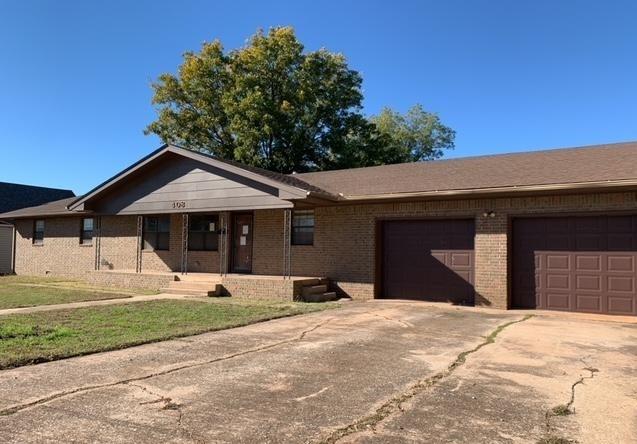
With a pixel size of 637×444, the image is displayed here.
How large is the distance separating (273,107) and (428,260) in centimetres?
1812

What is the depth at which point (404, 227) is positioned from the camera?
14336mm

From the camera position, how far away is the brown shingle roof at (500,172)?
38.0 ft

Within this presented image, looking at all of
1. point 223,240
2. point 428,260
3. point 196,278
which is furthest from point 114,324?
point 223,240

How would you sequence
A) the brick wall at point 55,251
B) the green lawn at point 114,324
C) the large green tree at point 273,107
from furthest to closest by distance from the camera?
the large green tree at point 273,107 → the brick wall at point 55,251 → the green lawn at point 114,324

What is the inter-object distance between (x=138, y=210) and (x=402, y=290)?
9356 millimetres

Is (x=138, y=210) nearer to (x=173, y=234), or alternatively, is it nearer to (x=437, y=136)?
(x=173, y=234)

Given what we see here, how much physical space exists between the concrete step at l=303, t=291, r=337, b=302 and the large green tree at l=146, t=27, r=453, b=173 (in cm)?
1633

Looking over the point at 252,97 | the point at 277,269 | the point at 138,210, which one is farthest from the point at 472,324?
the point at 252,97

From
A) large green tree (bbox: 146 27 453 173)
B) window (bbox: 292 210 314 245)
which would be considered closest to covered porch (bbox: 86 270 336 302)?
window (bbox: 292 210 314 245)

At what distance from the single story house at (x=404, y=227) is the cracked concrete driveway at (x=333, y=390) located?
374cm

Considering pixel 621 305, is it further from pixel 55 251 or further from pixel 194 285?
pixel 55 251

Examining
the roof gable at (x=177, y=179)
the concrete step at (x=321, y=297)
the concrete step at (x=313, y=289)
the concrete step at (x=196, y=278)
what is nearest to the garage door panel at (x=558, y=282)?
the concrete step at (x=321, y=297)

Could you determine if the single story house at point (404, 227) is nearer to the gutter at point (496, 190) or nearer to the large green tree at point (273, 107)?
the gutter at point (496, 190)

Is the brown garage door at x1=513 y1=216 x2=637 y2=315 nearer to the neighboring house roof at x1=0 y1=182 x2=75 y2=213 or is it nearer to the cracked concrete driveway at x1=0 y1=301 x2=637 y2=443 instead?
the cracked concrete driveway at x1=0 y1=301 x2=637 y2=443
